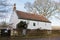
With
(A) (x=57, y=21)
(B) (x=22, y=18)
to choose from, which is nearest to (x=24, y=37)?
(B) (x=22, y=18)

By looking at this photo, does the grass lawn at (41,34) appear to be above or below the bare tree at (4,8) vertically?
below

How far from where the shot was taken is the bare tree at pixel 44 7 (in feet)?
10.6

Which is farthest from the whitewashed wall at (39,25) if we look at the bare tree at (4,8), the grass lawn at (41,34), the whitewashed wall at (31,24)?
the bare tree at (4,8)

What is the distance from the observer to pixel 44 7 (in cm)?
329

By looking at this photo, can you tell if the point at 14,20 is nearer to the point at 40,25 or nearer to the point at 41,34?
the point at 40,25

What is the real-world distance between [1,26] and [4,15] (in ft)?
0.76

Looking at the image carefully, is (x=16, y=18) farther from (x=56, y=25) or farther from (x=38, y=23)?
(x=56, y=25)

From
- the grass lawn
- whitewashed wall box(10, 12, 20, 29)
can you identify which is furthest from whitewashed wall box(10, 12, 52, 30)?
the grass lawn

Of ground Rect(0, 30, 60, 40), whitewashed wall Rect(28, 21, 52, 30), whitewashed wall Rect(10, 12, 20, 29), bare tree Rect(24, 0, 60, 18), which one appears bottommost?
ground Rect(0, 30, 60, 40)

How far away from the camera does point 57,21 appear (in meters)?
3.37

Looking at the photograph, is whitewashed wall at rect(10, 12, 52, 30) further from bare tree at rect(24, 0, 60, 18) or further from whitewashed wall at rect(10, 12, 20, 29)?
bare tree at rect(24, 0, 60, 18)

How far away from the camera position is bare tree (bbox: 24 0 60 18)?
3.22 m

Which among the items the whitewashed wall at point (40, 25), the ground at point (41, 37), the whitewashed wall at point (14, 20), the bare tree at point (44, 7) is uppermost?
the bare tree at point (44, 7)

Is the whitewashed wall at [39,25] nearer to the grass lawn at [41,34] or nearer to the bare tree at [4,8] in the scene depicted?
the grass lawn at [41,34]
